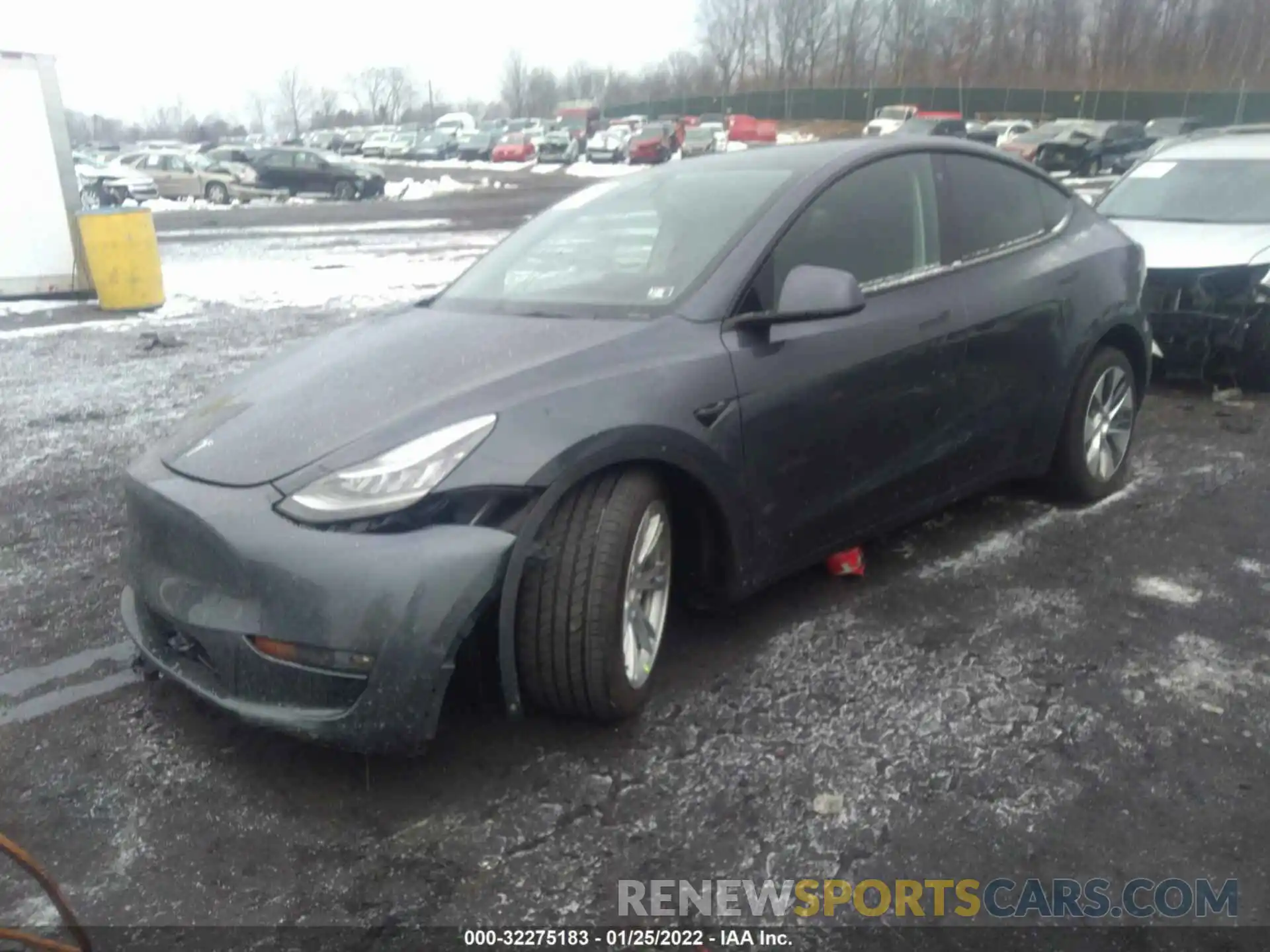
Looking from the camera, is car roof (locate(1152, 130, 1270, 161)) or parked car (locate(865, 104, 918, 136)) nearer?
car roof (locate(1152, 130, 1270, 161))

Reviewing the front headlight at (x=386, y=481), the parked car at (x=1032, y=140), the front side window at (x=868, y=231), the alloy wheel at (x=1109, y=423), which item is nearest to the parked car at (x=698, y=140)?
the parked car at (x=1032, y=140)

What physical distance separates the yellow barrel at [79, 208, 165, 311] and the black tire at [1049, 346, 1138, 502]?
988 centimetres

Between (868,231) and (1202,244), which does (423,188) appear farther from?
(868,231)

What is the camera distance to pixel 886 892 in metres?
2.50

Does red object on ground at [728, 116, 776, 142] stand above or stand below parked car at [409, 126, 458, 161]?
above

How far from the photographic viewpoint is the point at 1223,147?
8180 millimetres

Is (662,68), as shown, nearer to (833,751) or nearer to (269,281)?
(269,281)

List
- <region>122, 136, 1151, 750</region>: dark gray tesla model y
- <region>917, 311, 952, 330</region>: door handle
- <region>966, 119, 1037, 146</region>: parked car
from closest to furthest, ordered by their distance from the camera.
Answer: <region>122, 136, 1151, 750</region>: dark gray tesla model y
<region>917, 311, 952, 330</region>: door handle
<region>966, 119, 1037, 146</region>: parked car

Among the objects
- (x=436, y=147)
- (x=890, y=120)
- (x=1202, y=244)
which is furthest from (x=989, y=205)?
(x=436, y=147)

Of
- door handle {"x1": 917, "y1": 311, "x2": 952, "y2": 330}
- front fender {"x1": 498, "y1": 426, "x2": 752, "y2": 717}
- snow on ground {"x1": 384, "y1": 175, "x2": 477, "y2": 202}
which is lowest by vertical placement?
snow on ground {"x1": 384, "y1": 175, "x2": 477, "y2": 202}

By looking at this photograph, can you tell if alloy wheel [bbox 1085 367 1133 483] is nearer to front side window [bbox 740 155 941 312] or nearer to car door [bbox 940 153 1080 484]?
car door [bbox 940 153 1080 484]

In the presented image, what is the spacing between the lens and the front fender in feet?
9.10

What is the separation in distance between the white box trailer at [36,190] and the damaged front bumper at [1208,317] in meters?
11.2

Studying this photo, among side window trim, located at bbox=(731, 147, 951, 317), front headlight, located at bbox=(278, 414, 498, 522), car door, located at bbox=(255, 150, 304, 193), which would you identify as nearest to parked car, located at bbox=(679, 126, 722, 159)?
car door, located at bbox=(255, 150, 304, 193)
